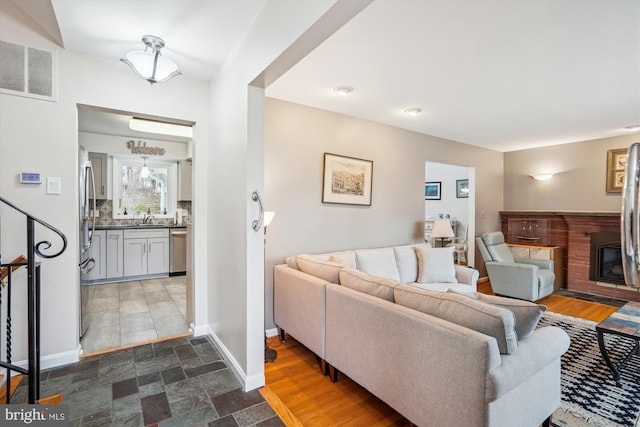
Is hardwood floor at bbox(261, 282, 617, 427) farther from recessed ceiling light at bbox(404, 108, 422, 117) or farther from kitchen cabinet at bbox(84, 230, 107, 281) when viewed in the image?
kitchen cabinet at bbox(84, 230, 107, 281)

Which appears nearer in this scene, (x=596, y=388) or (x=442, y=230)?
(x=596, y=388)

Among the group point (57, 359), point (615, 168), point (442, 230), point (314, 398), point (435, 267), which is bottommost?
point (314, 398)

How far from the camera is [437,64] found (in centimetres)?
248

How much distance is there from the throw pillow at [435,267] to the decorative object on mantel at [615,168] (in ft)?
10.2

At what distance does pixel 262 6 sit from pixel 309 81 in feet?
3.30

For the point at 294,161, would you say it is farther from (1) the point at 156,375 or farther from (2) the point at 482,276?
(2) the point at 482,276

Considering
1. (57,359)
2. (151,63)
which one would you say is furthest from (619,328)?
(57,359)

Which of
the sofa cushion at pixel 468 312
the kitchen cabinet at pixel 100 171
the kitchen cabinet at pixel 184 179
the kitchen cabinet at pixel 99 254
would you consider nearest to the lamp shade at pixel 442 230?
the sofa cushion at pixel 468 312

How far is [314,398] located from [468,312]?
48.6 inches

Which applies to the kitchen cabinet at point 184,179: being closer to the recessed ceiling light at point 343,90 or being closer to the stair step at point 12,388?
the recessed ceiling light at point 343,90

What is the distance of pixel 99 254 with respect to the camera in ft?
15.9

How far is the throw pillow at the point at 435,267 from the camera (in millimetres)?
3668

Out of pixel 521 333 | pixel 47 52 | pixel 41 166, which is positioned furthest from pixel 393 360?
pixel 47 52

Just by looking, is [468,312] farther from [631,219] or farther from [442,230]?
[442,230]
